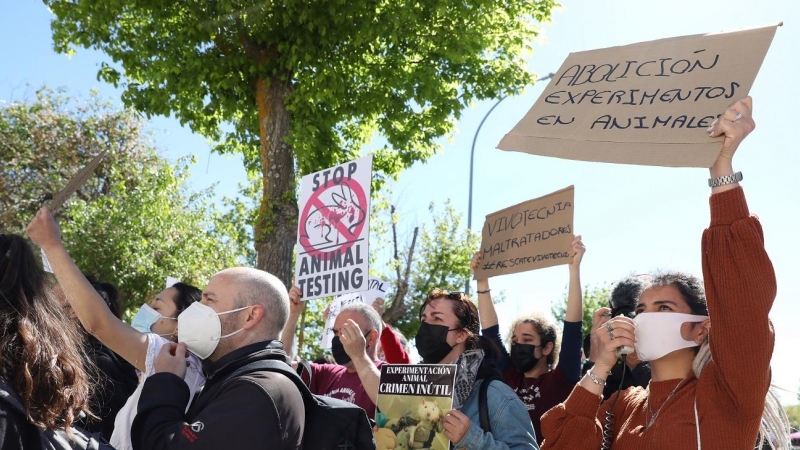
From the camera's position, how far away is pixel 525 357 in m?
5.50

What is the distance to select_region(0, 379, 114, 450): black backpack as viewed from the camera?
2.35 metres

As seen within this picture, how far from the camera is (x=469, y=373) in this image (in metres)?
4.11

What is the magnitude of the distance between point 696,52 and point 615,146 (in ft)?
1.72

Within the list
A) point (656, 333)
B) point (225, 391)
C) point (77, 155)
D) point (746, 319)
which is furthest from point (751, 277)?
point (77, 155)

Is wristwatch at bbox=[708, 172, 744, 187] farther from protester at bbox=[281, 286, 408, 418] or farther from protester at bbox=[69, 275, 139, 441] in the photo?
protester at bbox=[69, 275, 139, 441]

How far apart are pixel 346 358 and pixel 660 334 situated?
282 cm

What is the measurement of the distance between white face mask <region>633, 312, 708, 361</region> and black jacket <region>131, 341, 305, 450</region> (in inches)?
55.1

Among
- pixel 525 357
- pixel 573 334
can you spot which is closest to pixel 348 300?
pixel 525 357

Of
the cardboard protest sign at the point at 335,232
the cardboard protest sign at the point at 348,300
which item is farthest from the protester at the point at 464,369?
the cardboard protest sign at the point at 348,300

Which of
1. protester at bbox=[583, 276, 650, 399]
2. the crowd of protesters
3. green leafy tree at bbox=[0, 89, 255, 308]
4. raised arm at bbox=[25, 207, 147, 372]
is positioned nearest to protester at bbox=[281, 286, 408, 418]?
the crowd of protesters

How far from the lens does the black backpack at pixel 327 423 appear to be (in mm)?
3150

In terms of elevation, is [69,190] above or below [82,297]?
above

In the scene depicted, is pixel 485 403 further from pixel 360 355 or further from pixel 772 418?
pixel 772 418

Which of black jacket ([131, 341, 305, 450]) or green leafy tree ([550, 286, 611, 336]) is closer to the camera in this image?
black jacket ([131, 341, 305, 450])
